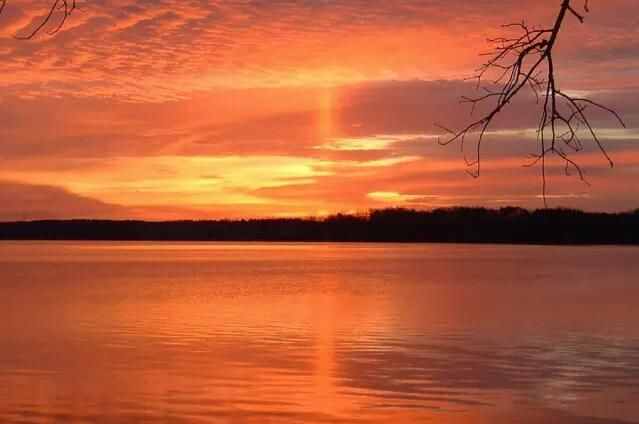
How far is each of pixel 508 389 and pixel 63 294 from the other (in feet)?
73.6

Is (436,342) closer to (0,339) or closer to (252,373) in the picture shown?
(252,373)

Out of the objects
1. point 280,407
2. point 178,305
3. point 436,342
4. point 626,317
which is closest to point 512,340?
point 436,342

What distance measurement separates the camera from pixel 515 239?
13475cm

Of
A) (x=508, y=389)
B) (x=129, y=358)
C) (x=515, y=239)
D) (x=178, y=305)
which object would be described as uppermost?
(x=508, y=389)

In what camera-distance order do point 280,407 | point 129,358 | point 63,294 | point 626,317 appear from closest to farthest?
point 280,407 → point 129,358 → point 626,317 → point 63,294

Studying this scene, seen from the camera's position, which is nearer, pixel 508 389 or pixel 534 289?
pixel 508 389

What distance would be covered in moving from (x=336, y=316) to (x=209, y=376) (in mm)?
10787

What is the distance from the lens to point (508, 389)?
12461 mm

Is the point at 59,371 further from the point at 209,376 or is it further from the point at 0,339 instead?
the point at 0,339

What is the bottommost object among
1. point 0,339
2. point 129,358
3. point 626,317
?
point 626,317

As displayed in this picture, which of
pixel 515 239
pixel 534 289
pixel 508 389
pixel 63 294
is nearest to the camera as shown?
pixel 508 389

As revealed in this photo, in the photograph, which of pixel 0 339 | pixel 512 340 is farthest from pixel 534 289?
pixel 0 339

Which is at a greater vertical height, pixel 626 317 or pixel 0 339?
pixel 0 339

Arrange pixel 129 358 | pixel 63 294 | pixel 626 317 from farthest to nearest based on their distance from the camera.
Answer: pixel 63 294 → pixel 626 317 → pixel 129 358
